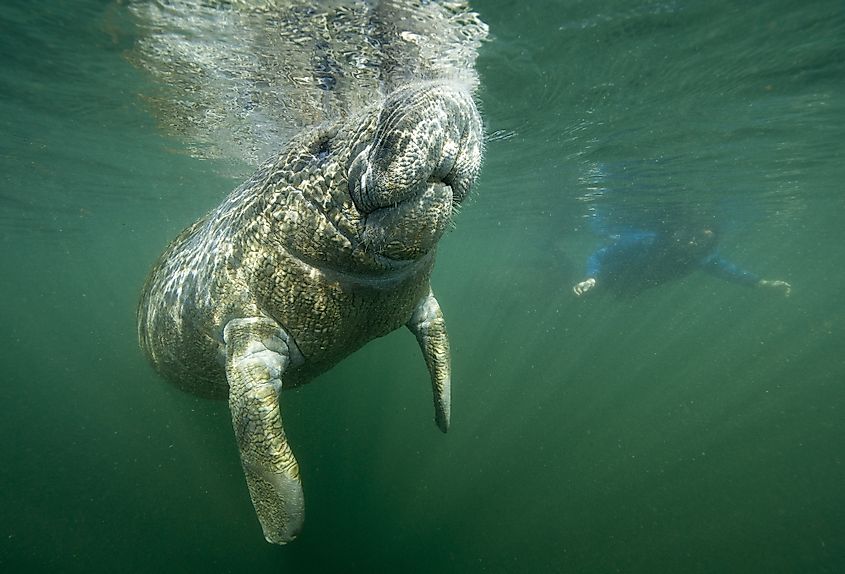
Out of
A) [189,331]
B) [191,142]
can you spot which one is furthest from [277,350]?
[191,142]

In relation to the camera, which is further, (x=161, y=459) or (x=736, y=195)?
(x=736, y=195)

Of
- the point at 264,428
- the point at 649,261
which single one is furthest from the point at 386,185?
the point at 649,261

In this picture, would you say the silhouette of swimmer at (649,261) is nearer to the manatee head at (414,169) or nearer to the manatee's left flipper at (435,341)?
the manatee's left flipper at (435,341)

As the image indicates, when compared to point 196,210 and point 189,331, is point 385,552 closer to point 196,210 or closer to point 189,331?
point 189,331

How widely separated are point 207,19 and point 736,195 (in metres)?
20.1

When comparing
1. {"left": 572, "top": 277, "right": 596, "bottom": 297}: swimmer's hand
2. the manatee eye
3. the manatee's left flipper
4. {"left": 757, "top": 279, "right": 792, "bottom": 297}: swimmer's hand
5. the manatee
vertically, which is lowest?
{"left": 572, "top": 277, "right": 596, "bottom": 297}: swimmer's hand

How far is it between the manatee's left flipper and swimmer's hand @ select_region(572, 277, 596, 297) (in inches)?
506

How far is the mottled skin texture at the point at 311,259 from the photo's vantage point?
7.09 ft

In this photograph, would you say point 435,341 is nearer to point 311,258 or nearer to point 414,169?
point 311,258

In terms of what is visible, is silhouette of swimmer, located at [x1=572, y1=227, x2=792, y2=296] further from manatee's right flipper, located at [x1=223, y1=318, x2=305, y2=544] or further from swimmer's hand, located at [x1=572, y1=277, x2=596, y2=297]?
manatee's right flipper, located at [x1=223, y1=318, x2=305, y2=544]

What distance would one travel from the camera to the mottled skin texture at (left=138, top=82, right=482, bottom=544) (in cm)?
216

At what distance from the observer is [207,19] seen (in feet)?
18.4

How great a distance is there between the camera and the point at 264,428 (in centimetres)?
286

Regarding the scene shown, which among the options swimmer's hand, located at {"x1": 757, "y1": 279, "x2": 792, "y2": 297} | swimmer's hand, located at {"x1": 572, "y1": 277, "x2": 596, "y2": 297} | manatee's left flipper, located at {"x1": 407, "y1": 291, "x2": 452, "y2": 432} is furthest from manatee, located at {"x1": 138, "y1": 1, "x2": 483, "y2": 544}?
swimmer's hand, located at {"x1": 757, "y1": 279, "x2": 792, "y2": 297}
